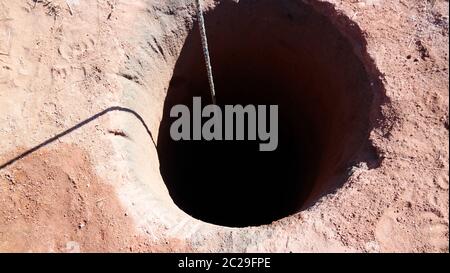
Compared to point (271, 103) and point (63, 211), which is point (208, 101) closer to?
point (271, 103)

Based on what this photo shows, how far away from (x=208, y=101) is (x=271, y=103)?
0.66 meters

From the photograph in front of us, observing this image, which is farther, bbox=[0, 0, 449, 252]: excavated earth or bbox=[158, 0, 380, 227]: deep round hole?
bbox=[158, 0, 380, 227]: deep round hole

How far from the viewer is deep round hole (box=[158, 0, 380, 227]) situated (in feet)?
13.1

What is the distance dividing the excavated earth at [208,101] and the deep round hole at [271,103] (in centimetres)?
2

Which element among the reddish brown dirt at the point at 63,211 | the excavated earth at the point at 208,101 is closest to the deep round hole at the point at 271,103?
the excavated earth at the point at 208,101

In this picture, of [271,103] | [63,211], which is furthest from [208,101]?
[63,211]

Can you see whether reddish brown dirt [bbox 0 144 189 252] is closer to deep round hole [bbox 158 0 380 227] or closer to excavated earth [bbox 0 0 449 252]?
excavated earth [bbox 0 0 449 252]

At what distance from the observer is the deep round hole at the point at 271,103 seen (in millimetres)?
4000

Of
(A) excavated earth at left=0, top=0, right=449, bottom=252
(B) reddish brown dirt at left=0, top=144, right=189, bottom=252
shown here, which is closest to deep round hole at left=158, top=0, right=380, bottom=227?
(A) excavated earth at left=0, top=0, right=449, bottom=252

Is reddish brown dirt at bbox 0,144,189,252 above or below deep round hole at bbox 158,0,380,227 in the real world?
below

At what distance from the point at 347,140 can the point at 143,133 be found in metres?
1.58

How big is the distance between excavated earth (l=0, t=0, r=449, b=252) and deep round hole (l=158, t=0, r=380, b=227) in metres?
0.02
